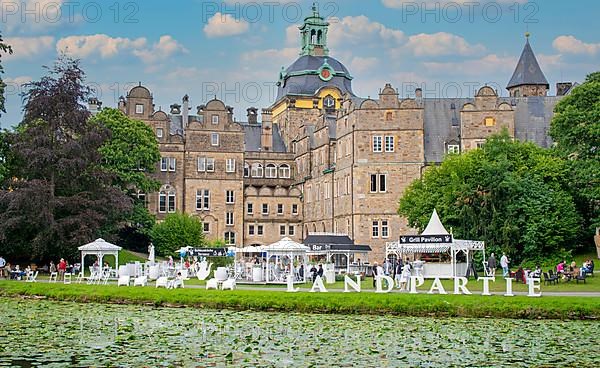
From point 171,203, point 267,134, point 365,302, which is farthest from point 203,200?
point 365,302

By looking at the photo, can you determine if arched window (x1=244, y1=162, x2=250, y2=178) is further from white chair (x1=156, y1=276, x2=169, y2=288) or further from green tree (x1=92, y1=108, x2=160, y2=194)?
white chair (x1=156, y1=276, x2=169, y2=288)

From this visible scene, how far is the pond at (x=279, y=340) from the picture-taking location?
19.3 m

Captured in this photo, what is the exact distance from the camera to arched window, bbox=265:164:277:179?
302 feet

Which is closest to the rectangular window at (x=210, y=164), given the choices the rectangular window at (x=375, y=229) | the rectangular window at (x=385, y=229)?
the rectangular window at (x=375, y=229)

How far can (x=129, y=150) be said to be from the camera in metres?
71.5

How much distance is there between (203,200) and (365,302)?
180ft

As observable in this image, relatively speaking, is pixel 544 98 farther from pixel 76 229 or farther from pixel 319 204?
pixel 76 229

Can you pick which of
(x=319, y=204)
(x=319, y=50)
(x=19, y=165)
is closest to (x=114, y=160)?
(x=19, y=165)

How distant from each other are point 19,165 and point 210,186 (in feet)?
99.9

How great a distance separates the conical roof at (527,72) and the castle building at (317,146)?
4.8 inches

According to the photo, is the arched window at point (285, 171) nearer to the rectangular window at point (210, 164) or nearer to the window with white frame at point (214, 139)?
the rectangular window at point (210, 164)

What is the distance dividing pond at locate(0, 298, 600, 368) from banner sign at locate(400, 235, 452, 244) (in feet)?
45.5

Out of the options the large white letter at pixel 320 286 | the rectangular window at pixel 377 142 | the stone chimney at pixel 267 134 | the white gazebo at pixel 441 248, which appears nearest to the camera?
the large white letter at pixel 320 286

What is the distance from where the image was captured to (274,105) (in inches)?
4171
